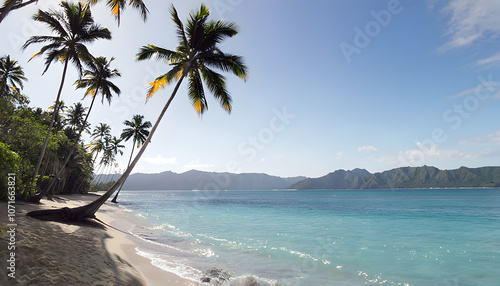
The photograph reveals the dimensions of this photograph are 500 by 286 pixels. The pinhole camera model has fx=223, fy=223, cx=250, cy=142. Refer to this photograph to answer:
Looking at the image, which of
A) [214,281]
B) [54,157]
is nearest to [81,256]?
[214,281]

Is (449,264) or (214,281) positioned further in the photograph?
(449,264)

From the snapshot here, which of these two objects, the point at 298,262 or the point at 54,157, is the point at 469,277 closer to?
the point at 298,262

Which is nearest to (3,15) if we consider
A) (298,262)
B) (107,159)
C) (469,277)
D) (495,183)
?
(298,262)

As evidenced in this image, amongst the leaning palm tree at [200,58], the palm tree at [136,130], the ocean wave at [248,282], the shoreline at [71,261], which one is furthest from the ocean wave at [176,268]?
the palm tree at [136,130]

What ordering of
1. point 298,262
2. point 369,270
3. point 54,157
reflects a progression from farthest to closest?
point 54,157
point 298,262
point 369,270

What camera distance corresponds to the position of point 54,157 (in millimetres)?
24953

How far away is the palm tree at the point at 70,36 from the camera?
1361cm

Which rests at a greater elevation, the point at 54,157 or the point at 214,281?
the point at 54,157

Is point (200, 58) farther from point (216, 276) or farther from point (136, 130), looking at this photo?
point (136, 130)

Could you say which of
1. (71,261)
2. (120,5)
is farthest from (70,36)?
(71,261)

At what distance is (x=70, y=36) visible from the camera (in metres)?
14.3

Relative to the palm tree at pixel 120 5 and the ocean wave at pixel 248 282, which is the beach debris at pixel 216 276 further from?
the palm tree at pixel 120 5

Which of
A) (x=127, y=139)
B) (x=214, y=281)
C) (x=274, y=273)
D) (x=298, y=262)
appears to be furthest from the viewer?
(x=127, y=139)

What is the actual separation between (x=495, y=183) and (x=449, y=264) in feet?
745
